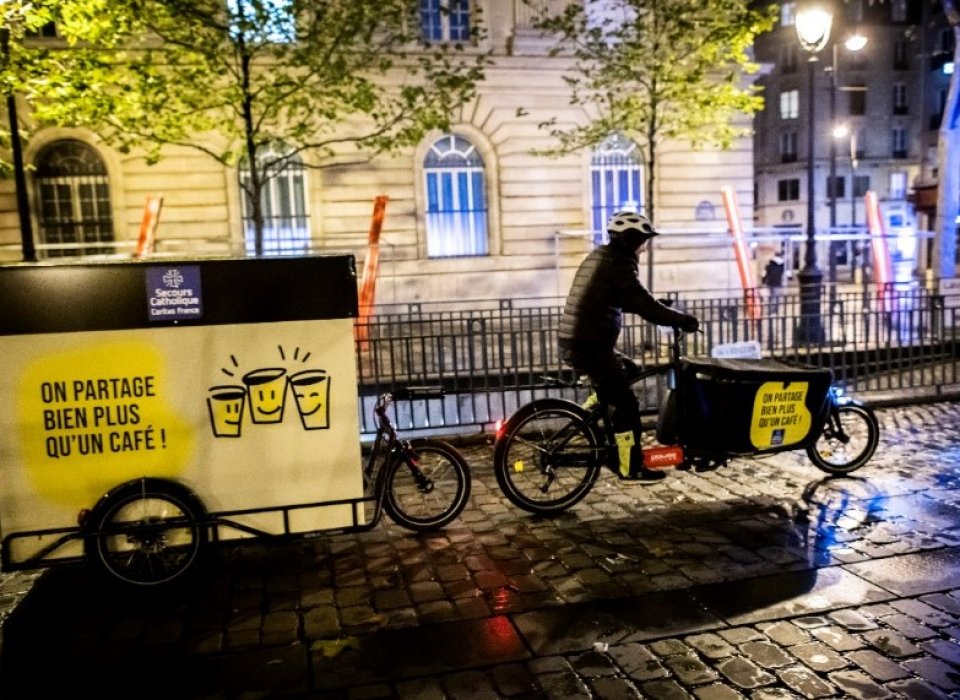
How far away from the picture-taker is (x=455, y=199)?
23219mm

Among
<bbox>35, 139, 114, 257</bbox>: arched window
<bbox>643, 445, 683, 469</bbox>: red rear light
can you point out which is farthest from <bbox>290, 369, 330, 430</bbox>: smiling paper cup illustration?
<bbox>35, 139, 114, 257</bbox>: arched window

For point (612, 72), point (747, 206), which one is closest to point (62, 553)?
point (612, 72)

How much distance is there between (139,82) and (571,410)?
364 inches

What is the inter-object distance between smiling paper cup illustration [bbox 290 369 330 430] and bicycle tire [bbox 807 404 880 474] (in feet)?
14.2

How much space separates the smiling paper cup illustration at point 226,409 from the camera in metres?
4.99

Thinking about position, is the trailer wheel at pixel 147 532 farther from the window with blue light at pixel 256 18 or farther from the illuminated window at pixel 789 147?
the illuminated window at pixel 789 147

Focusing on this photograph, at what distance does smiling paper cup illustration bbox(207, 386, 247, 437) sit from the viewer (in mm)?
4988

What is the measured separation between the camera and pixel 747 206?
85.0 ft

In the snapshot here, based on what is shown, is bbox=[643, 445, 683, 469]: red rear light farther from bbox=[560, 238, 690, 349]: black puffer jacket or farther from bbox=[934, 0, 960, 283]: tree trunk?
bbox=[934, 0, 960, 283]: tree trunk

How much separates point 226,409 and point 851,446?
5.32 meters

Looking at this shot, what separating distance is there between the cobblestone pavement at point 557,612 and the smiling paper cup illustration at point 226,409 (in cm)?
102

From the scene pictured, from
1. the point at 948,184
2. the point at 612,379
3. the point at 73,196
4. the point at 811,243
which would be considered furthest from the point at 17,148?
the point at 948,184

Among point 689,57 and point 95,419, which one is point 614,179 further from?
point 95,419

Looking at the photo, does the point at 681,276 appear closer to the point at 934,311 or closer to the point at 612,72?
the point at 612,72
